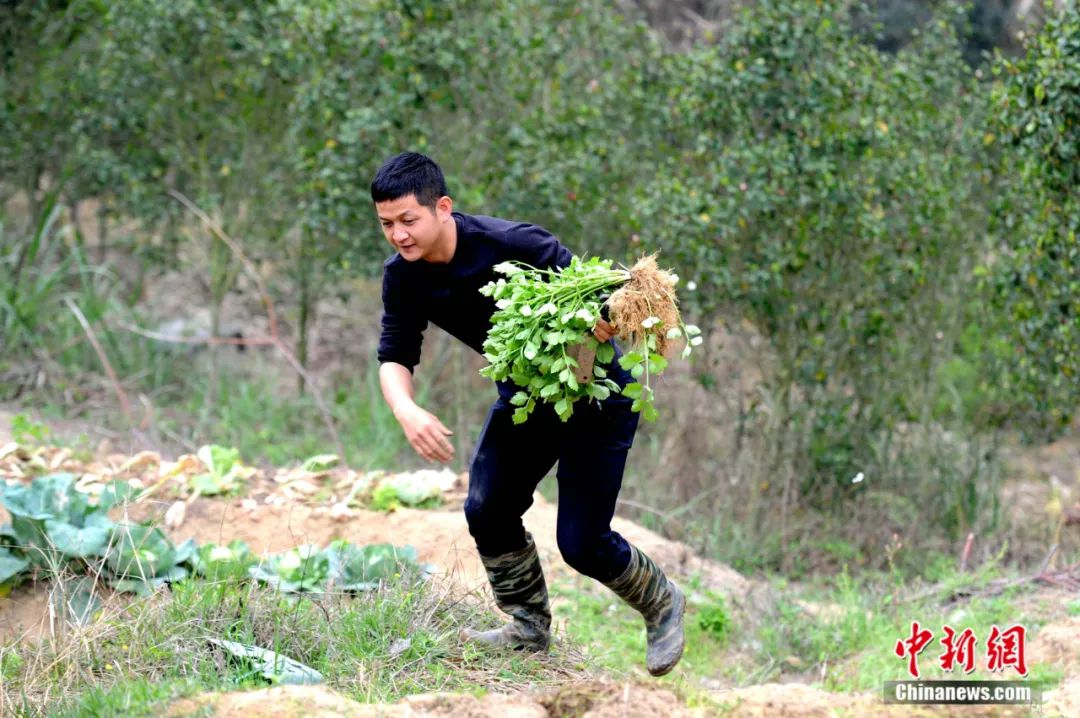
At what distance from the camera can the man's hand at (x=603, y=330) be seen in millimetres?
3764

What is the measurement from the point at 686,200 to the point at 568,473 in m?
3.86

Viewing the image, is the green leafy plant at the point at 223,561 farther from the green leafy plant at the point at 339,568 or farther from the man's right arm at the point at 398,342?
the man's right arm at the point at 398,342

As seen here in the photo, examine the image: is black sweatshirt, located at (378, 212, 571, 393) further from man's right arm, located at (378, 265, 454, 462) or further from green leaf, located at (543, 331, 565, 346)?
green leaf, located at (543, 331, 565, 346)

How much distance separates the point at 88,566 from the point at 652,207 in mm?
4225

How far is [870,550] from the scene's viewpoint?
8125mm

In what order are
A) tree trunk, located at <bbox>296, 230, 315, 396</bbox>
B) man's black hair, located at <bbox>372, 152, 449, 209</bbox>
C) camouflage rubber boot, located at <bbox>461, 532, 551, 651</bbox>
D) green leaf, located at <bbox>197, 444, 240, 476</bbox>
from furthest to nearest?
1. tree trunk, located at <bbox>296, 230, 315, 396</bbox>
2. green leaf, located at <bbox>197, 444, 240, 476</bbox>
3. camouflage rubber boot, located at <bbox>461, 532, 551, 651</bbox>
4. man's black hair, located at <bbox>372, 152, 449, 209</bbox>

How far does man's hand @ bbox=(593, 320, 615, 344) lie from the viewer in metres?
3.76

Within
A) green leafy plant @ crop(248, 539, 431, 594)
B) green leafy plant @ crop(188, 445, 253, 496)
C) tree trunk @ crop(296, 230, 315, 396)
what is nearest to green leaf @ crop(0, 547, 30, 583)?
green leafy plant @ crop(248, 539, 431, 594)

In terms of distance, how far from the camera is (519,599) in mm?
4383

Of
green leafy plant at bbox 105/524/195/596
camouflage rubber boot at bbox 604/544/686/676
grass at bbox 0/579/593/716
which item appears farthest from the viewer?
green leafy plant at bbox 105/524/195/596

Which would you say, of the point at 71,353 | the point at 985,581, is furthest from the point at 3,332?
the point at 985,581

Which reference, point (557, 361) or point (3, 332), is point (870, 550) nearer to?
point (557, 361)

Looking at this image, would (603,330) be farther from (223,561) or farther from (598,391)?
(223,561)

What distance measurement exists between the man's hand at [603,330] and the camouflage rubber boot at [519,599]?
94cm
